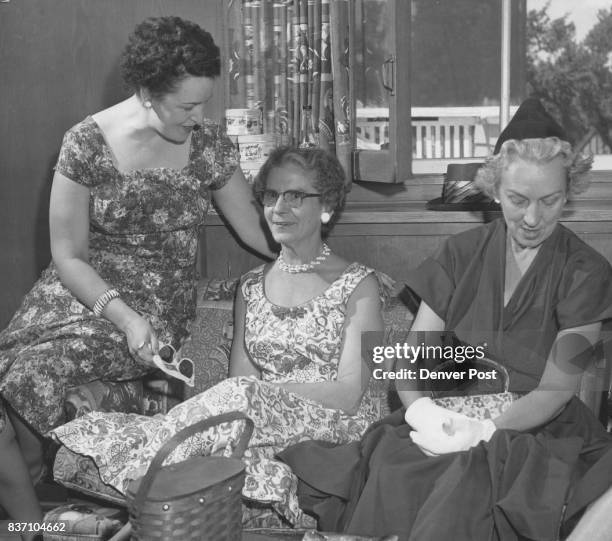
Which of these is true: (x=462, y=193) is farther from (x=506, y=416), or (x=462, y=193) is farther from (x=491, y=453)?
(x=491, y=453)

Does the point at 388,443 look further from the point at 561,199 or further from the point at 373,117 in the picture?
the point at 373,117

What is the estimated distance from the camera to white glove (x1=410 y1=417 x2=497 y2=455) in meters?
1.89

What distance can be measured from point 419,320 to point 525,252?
304 millimetres

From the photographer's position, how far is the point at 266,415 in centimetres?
207

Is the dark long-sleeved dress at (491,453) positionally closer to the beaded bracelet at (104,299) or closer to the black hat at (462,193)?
the black hat at (462,193)

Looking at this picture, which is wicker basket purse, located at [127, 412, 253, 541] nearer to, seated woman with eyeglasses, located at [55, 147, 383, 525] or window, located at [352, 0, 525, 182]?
seated woman with eyeglasses, located at [55, 147, 383, 525]

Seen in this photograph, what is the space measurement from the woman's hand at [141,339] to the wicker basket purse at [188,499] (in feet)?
1.88

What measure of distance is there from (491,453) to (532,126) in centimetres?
76

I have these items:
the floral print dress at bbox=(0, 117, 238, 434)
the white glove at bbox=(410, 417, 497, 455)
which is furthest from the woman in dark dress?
the floral print dress at bbox=(0, 117, 238, 434)

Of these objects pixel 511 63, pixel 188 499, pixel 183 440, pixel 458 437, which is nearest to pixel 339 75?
pixel 458 437

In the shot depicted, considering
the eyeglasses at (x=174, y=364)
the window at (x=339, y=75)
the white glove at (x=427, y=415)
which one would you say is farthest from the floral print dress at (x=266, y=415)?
the window at (x=339, y=75)

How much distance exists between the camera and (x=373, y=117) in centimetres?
332

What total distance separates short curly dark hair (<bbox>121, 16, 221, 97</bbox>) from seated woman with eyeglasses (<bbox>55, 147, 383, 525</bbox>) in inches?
12.6

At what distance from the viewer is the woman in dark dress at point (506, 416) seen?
5.85 feet
